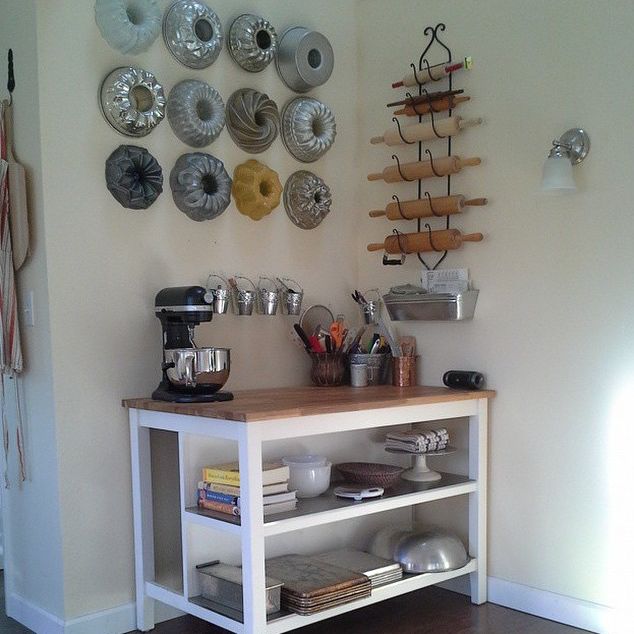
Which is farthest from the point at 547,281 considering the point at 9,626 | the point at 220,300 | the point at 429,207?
the point at 9,626

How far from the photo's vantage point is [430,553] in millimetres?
2652

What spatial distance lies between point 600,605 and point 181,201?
191 centimetres

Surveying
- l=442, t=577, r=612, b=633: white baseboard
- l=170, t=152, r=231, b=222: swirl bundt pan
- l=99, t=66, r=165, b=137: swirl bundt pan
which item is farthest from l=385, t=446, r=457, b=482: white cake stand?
l=99, t=66, r=165, b=137: swirl bundt pan

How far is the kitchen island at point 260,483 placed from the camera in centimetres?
216

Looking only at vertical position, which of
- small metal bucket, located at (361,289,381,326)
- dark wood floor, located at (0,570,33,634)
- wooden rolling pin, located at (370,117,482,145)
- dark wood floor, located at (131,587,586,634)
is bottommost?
dark wood floor, located at (0,570,33,634)

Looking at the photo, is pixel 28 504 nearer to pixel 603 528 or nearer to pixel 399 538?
pixel 399 538

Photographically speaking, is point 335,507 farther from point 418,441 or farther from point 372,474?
point 418,441

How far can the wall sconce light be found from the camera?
2.46 meters

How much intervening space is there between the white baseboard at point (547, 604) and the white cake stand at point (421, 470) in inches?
16.5

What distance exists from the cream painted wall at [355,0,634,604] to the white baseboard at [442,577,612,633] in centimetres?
3

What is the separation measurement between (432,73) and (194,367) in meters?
1.41

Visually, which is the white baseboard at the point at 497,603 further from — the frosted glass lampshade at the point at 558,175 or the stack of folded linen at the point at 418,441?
the frosted glass lampshade at the point at 558,175

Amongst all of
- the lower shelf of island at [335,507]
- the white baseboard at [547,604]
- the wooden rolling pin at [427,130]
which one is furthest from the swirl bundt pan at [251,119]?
the white baseboard at [547,604]

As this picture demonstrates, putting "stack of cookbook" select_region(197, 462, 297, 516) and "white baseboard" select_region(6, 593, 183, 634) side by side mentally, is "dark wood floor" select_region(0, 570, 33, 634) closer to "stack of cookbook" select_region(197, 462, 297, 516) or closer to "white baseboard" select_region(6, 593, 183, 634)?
"white baseboard" select_region(6, 593, 183, 634)
